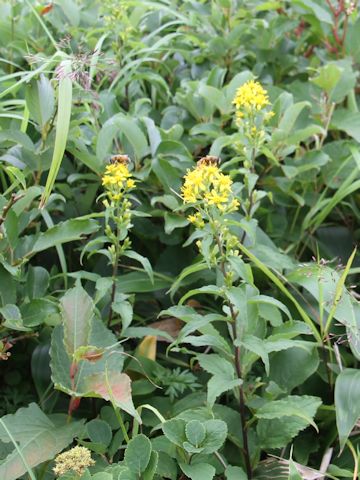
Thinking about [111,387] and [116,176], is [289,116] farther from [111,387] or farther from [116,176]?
[111,387]

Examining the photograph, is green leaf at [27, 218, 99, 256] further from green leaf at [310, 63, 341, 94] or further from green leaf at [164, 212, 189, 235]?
green leaf at [310, 63, 341, 94]

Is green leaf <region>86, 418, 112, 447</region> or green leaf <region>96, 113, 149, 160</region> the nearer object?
green leaf <region>86, 418, 112, 447</region>

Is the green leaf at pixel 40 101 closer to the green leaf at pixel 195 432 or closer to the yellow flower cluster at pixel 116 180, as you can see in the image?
the yellow flower cluster at pixel 116 180

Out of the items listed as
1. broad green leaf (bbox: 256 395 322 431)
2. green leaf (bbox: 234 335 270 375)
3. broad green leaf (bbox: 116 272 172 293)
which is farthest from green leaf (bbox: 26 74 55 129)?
broad green leaf (bbox: 256 395 322 431)

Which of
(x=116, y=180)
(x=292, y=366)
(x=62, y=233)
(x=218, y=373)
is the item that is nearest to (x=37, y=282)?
(x=62, y=233)

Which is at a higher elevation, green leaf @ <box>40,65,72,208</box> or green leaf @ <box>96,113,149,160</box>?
green leaf @ <box>40,65,72,208</box>

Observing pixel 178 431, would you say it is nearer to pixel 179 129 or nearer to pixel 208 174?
pixel 208 174

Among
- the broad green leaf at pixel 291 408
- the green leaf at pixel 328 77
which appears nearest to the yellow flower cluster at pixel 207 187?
the broad green leaf at pixel 291 408

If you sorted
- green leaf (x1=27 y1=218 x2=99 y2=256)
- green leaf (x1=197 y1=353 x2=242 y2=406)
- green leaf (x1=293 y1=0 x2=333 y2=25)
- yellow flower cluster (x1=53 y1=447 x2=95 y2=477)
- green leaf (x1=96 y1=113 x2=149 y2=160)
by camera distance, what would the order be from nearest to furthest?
yellow flower cluster (x1=53 y1=447 x2=95 y2=477) < green leaf (x1=197 y1=353 x2=242 y2=406) < green leaf (x1=27 y1=218 x2=99 y2=256) < green leaf (x1=96 y1=113 x2=149 y2=160) < green leaf (x1=293 y1=0 x2=333 y2=25)

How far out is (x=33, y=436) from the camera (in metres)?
1.21

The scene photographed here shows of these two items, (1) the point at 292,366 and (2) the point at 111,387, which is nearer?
(2) the point at 111,387

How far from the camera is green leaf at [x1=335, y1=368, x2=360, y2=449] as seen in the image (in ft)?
4.15

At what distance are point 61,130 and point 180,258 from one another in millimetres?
497

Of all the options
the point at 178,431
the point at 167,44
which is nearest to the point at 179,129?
the point at 167,44
